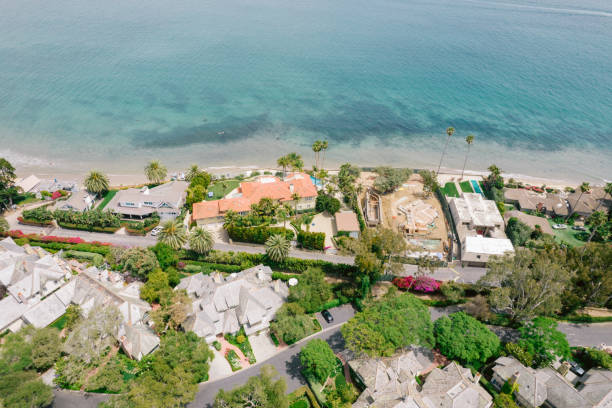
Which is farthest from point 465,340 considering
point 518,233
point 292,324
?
point 518,233

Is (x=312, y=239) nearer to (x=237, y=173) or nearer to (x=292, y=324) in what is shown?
(x=292, y=324)

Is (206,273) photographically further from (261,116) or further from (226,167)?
(261,116)

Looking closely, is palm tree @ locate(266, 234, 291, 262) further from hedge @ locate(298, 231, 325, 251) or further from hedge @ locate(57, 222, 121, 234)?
hedge @ locate(57, 222, 121, 234)

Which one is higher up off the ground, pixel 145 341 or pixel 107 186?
pixel 107 186

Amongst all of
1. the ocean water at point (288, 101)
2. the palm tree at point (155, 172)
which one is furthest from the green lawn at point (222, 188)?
the ocean water at point (288, 101)

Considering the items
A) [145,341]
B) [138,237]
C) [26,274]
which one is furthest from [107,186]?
[145,341]
